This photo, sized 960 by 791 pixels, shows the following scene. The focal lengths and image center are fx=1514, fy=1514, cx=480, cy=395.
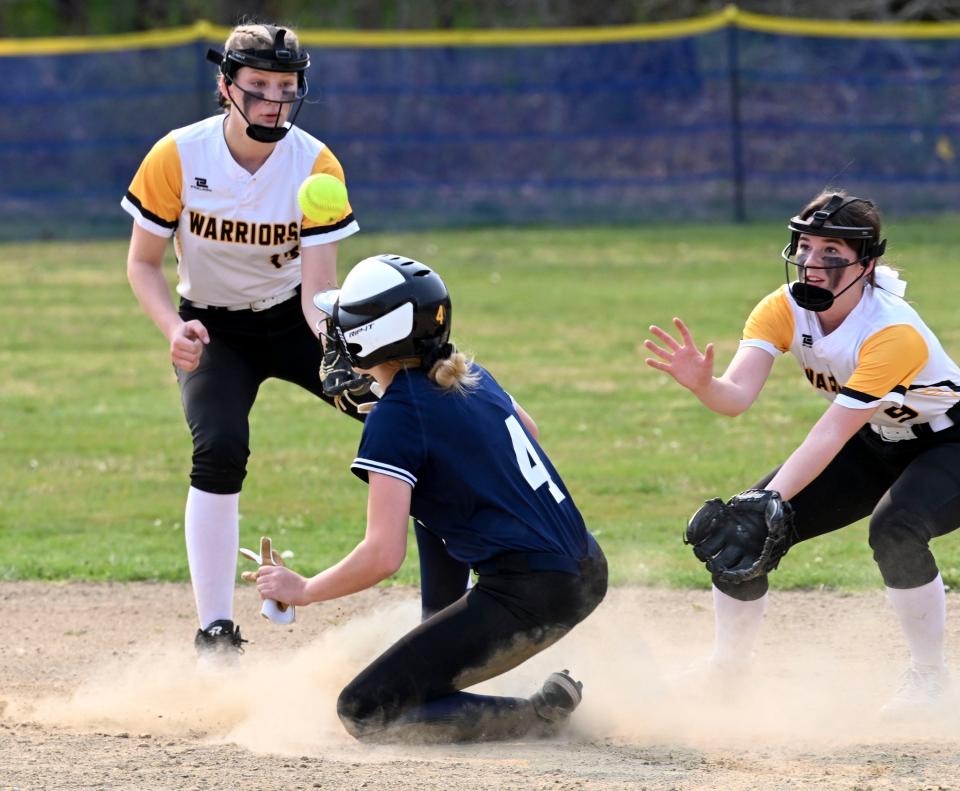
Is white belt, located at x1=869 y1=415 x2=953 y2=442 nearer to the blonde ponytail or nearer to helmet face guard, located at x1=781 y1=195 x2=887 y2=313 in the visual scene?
helmet face guard, located at x1=781 y1=195 x2=887 y2=313

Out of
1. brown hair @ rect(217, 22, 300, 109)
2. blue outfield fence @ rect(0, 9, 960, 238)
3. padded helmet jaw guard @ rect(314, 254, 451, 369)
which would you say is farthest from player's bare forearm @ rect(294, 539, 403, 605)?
blue outfield fence @ rect(0, 9, 960, 238)

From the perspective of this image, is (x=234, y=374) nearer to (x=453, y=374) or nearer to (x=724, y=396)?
(x=453, y=374)

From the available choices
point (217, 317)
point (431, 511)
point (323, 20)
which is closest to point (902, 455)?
point (431, 511)

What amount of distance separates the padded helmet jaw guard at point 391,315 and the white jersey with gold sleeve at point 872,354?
121 cm


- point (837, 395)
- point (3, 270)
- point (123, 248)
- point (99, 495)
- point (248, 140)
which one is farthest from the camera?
point (123, 248)

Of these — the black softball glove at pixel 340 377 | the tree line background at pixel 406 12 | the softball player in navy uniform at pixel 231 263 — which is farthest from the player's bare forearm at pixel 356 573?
the tree line background at pixel 406 12

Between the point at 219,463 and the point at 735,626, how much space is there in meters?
1.88

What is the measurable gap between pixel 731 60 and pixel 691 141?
123cm

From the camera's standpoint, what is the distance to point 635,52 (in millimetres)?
20594

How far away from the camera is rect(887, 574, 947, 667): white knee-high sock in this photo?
4.86m

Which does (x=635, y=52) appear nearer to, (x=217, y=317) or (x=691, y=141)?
(x=691, y=141)

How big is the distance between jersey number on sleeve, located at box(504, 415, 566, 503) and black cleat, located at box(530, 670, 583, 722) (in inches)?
22.4

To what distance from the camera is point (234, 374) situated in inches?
218

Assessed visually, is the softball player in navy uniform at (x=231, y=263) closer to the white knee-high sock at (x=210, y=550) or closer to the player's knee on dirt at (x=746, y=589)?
the white knee-high sock at (x=210, y=550)
